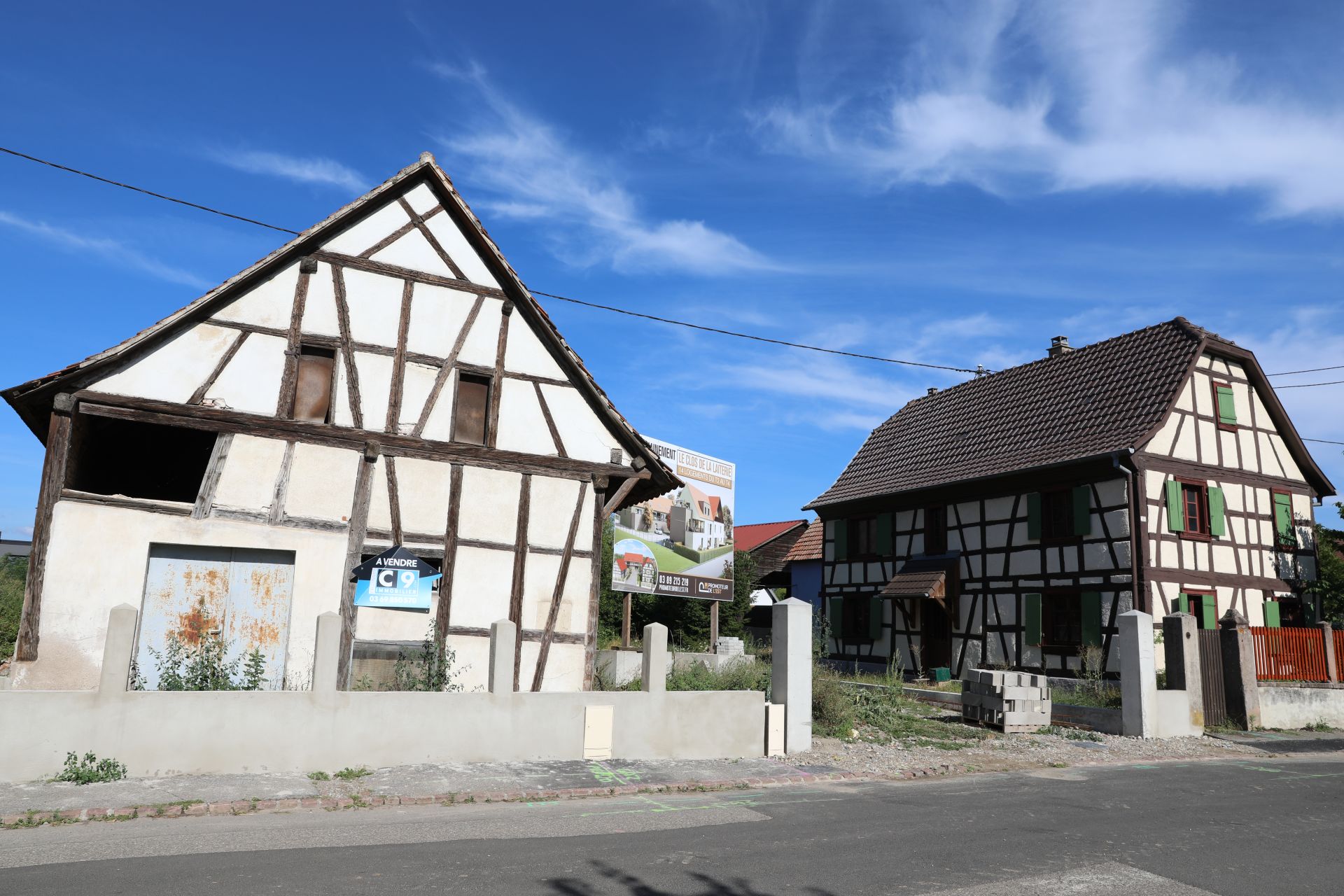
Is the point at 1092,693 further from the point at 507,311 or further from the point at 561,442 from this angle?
the point at 507,311

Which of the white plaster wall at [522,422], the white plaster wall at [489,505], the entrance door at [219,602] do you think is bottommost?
the entrance door at [219,602]

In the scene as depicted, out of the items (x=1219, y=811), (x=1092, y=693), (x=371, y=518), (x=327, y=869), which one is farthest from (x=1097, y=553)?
(x=327, y=869)

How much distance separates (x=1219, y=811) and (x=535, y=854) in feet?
24.3

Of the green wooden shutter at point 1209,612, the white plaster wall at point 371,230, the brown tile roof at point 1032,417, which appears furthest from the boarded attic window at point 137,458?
the green wooden shutter at point 1209,612

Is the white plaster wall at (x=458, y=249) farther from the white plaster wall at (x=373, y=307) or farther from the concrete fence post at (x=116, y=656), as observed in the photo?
the concrete fence post at (x=116, y=656)

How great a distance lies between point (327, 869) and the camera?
6621 millimetres

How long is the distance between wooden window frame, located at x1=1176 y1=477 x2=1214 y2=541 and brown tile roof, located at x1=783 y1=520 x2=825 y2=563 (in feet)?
48.1

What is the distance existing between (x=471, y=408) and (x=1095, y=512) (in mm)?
15592

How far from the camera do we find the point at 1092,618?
2214cm

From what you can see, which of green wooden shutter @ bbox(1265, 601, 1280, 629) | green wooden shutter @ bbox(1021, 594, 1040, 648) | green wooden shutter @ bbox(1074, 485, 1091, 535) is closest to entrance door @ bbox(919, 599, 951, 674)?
green wooden shutter @ bbox(1021, 594, 1040, 648)

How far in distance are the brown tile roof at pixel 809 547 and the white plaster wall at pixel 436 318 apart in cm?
2296

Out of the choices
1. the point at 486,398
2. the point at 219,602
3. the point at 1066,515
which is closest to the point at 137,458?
the point at 219,602

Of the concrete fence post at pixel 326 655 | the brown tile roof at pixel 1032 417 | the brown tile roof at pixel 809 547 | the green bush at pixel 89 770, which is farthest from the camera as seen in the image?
the brown tile roof at pixel 809 547

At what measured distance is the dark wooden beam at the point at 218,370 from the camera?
43.9 ft
